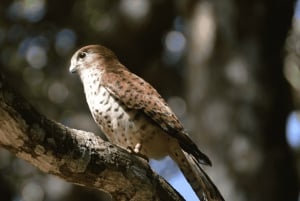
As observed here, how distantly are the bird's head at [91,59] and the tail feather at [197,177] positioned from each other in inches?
37.6

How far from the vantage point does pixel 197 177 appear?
4254mm

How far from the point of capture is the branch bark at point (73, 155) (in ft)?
9.99

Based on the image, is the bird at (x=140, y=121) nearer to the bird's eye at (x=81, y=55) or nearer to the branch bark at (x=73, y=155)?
the bird's eye at (x=81, y=55)

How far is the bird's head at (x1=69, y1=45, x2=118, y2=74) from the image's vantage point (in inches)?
207

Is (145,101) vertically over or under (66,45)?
under

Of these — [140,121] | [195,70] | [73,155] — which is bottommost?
[73,155]

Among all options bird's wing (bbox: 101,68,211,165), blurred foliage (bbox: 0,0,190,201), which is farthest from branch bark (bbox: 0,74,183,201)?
blurred foliage (bbox: 0,0,190,201)

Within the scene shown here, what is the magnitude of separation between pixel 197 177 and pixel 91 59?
1.40 m

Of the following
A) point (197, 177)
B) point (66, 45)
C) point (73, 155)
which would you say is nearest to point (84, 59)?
point (197, 177)

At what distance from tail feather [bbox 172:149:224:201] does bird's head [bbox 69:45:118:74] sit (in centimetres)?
96

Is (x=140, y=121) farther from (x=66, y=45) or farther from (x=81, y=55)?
(x=66, y=45)

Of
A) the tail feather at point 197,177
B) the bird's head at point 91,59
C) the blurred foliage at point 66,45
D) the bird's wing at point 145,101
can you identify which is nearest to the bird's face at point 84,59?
the bird's head at point 91,59

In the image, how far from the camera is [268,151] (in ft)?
23.8

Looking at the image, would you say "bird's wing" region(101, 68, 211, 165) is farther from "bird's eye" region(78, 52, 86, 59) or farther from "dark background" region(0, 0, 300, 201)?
"dark background" region(0, 0, 300, 201)
